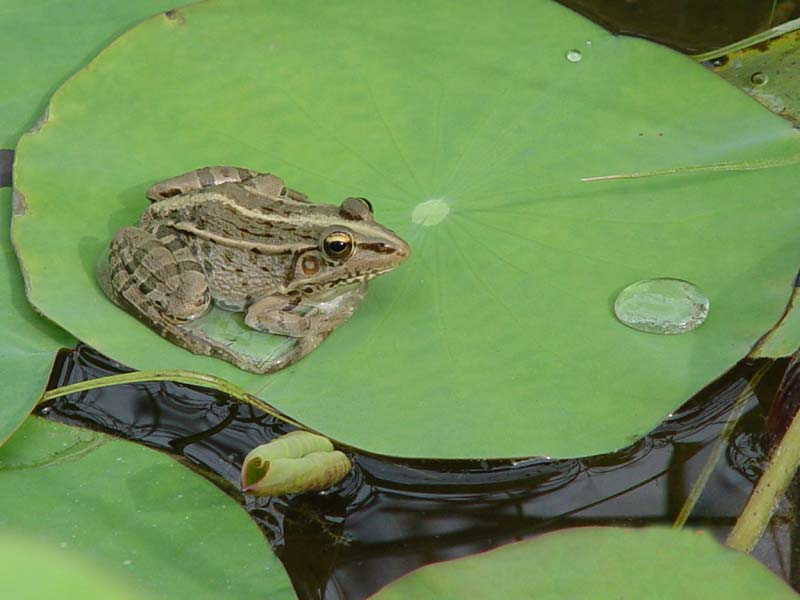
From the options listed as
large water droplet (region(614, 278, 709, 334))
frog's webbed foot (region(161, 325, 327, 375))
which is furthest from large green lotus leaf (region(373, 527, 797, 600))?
frog's webbed foot (region(161, 325, 327, 375))

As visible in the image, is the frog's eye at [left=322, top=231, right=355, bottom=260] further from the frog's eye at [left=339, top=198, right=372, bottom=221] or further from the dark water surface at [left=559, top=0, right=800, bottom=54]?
the dark water surface at [left=559, top=0, right=800, bottom=54]

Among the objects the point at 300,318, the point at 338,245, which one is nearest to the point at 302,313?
the point at 300,318

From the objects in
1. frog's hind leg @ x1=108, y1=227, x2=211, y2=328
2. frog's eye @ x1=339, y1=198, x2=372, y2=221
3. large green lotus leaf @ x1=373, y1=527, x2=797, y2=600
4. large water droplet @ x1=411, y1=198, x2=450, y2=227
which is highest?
frog's eye @ x1=339, y1=198, x2=372, y2=221

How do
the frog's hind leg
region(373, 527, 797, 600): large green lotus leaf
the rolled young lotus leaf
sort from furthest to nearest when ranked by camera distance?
the frog's hind leg → the rolled young lotus leaf → region(373, 527, 797, 600): large green lotus leaf

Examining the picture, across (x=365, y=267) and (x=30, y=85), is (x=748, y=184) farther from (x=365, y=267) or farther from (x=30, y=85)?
(x=30, y=85)

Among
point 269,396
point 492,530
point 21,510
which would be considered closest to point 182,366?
point 269,396

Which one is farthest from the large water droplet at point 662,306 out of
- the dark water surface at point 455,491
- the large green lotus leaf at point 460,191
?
the dark water surface at point 455,491

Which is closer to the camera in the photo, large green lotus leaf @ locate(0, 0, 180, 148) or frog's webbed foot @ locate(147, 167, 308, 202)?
frog's webbed foot @ locate(147, 167, 308, 202)
